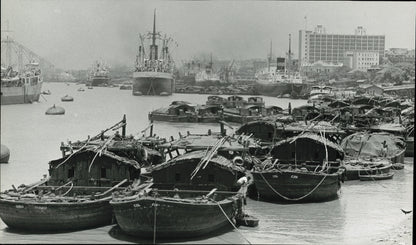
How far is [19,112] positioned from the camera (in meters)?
78.8

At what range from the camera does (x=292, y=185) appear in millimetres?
20438

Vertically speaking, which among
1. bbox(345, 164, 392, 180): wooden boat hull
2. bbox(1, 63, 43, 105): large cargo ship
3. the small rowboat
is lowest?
the small rowboat

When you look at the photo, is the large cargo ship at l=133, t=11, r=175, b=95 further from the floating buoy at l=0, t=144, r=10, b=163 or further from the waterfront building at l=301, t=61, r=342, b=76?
the floating buoy at l=0, t=144, r=10, b=163

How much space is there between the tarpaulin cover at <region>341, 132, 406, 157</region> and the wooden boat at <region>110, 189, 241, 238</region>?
18.0 meters

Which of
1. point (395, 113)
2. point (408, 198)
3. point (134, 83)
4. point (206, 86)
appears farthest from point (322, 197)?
point (206, 86)

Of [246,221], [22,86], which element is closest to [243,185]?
[246,221]

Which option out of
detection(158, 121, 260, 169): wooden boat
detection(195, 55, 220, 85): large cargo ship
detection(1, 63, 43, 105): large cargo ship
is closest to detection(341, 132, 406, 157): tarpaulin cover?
detection(158, 121, 260, 169): wooden boat

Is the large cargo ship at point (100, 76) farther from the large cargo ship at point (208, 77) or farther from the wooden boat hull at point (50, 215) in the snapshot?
the wooden boat hull at point (50, 215)

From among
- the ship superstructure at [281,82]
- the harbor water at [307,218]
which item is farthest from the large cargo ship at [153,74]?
the harbor water at [307,218]

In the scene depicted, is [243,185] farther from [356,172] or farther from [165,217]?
[356,172]

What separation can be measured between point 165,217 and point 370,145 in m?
20.5

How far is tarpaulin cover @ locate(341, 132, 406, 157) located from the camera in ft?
103

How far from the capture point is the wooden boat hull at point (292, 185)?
20.3m

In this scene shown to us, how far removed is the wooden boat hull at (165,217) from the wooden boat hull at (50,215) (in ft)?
3.98
